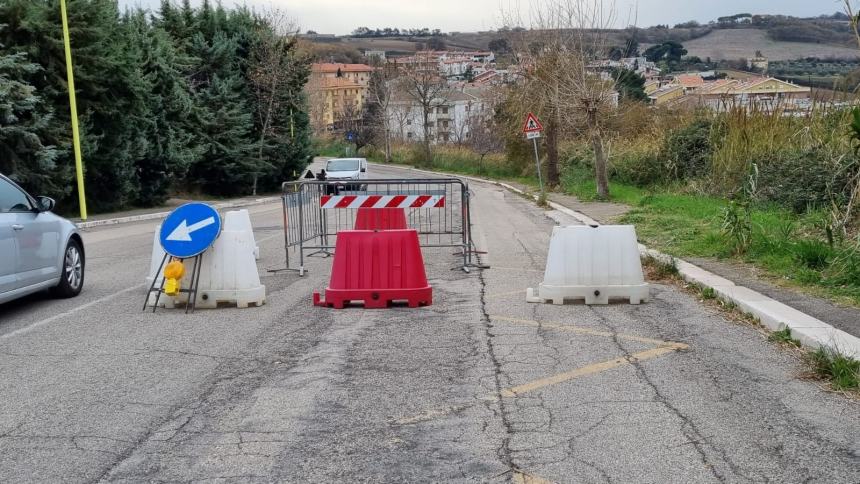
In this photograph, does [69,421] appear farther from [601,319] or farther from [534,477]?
[601,319]

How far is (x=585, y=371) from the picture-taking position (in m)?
7.01

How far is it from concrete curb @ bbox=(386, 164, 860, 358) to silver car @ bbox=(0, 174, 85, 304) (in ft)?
25.1

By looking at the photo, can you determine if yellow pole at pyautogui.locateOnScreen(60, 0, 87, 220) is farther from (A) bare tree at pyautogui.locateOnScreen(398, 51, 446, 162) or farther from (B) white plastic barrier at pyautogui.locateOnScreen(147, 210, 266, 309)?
(A) bare tree at pyautogui.locateOnScreen(398, 51, 446, 162)

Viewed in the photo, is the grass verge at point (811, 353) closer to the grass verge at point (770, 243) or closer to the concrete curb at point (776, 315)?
the concrete curb at point (776, 315)

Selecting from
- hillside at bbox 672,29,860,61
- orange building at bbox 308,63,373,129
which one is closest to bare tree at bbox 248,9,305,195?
hillside at bbox 672,29,860,61

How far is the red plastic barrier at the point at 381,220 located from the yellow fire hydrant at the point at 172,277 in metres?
4.61

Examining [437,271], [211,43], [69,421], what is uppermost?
[211,43]

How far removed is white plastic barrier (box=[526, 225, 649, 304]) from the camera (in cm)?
998

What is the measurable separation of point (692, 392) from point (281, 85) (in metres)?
40.8

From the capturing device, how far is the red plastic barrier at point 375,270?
9961 mm

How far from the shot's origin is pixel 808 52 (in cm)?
7719

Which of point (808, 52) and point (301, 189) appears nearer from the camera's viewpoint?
point (301, 189)

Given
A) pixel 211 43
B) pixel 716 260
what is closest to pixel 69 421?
pixel 716 260

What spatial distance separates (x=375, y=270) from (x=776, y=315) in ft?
13.6
